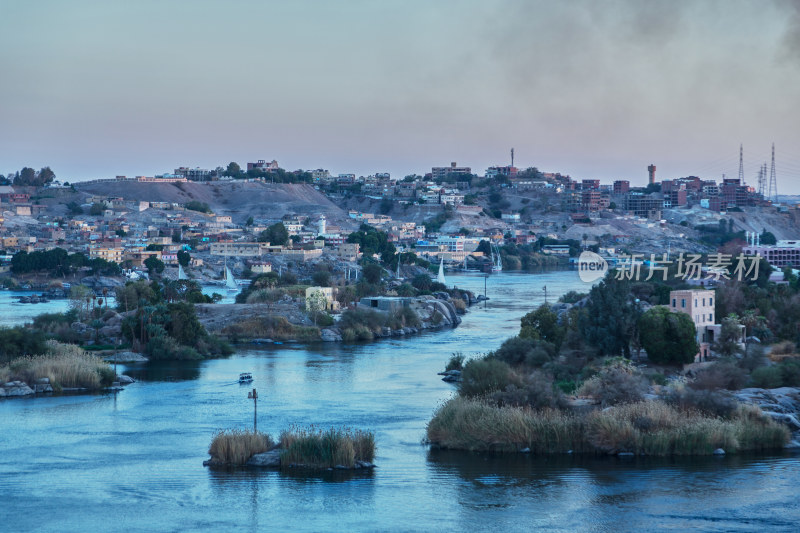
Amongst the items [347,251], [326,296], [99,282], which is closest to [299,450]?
[326,296]

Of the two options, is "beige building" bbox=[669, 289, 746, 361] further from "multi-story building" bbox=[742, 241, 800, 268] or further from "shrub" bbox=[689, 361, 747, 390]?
"multi-story building" bbox=[742, 241, 800, 268]

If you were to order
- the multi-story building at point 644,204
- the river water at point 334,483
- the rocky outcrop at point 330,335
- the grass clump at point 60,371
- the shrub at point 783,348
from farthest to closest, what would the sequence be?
the multi-story building at point 644,204
the rocky outcrop at point 330,335
the grass clump at point 60,371
the shrub at point 783,348
the river water at point 334,483

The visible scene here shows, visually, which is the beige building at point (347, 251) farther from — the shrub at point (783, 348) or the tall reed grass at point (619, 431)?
the tall reed grass at point (619, 431)

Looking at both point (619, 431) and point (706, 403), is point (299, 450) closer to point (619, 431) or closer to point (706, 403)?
point (619, 431)

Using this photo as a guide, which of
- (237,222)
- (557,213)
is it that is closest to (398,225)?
(237,222)

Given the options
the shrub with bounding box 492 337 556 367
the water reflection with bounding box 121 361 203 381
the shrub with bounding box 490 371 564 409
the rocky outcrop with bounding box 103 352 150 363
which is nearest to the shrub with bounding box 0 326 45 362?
the water reflection with bounding box 121 361 203 381

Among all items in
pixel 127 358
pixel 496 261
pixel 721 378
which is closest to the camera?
pixel 721 378

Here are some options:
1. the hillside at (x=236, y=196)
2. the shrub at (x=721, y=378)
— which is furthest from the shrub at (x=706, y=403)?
the hillside at (x=236, y=196)

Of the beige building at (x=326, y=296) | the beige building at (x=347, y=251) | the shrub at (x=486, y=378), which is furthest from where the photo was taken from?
A: the beige building at (x=347, y=251)
